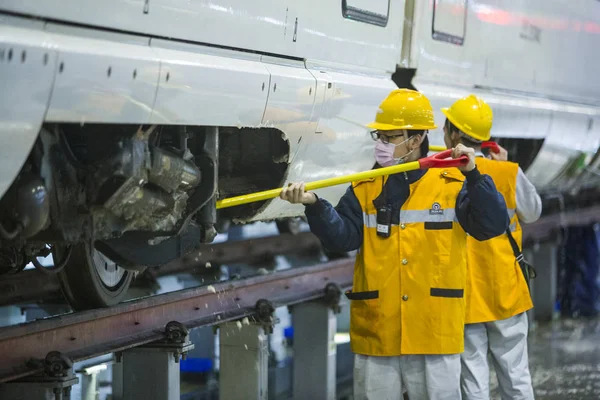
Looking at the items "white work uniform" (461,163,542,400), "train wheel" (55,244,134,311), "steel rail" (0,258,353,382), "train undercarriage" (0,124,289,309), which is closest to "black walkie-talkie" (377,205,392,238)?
"train undercarriage" (0,124,289,309)

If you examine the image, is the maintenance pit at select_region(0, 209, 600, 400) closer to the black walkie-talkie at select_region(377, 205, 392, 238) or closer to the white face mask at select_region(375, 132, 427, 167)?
the black walkie-talkie at select_region(377, 205, 392, 238)

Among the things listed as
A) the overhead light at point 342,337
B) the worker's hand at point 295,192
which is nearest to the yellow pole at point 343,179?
the worker's hand at point 295,192

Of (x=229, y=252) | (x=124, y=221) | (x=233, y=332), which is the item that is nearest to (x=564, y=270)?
(x=229, y=252)

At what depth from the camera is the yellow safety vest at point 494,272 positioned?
16.0 ft

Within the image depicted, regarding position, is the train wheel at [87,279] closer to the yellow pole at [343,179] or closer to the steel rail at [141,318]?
the steel rail at [141,318]

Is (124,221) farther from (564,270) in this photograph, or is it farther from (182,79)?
(564,270)

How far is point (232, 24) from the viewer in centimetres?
393

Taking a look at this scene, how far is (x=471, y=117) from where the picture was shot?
4961mm

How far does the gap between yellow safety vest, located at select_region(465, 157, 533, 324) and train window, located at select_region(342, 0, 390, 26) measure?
35.9 inches

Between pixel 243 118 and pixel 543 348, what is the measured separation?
5.47 metres

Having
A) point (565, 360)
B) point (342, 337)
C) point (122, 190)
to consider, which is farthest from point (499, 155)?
point (342, 337)

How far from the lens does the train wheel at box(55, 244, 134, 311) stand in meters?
5.02

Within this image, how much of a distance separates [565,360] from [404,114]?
456cm

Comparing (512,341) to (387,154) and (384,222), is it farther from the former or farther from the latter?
(387,154)
